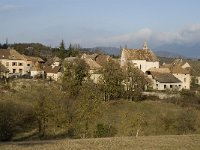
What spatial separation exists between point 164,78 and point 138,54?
9.69 metres

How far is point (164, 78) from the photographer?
290 ft

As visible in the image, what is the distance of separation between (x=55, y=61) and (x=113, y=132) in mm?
62719

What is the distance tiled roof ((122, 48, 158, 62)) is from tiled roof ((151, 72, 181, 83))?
249 inches

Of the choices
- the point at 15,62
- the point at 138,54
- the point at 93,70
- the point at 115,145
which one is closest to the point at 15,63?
the point at 15,62

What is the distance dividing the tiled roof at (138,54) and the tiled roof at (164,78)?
6.32 meters

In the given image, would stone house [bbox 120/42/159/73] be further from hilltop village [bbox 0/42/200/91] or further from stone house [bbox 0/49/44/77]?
stone house [bbox 0/49/44/77]

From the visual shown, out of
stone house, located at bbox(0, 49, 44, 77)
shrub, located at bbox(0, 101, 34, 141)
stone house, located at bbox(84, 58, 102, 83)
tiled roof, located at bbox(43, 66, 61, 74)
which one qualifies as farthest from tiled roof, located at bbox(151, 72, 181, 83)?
shrub, located at bbox(0, 101, 34, 141)

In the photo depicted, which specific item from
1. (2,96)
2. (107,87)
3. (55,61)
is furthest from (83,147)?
(55,61)

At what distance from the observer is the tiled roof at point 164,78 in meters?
87.4

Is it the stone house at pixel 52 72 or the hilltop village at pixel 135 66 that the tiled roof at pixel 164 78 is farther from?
the stone house at pixel 52 72

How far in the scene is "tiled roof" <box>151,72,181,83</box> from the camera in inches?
3440

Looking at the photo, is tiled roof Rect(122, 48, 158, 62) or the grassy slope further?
tiled roof Rect(122, 48, 158, 62)

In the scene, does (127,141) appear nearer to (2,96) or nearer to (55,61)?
(2,96)

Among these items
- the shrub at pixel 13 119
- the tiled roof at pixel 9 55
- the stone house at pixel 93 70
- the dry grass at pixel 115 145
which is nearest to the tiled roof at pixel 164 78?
the stone house at pixel 93 70
